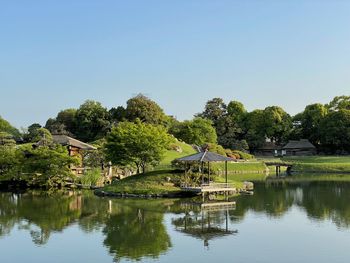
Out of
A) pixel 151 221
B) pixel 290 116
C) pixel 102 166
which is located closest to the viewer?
pixel 151 221

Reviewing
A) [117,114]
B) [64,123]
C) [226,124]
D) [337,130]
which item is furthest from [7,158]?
[337,130]

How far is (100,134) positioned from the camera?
70.6 m

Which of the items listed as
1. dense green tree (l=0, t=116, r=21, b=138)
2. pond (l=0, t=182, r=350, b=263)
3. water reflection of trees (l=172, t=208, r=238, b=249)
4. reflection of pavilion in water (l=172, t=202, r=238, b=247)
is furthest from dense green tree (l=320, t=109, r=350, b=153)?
water reflection of trees (l=172, t=208, r=238, b=249)

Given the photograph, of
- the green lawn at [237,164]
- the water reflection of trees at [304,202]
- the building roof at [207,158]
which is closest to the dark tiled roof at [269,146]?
the green lawn at [237,164]

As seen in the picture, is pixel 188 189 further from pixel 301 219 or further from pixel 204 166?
pixel 301 219

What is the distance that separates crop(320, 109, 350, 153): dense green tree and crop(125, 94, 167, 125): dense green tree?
2907 centimetres

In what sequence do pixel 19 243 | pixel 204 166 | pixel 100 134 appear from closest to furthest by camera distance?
1. pixel 19 243
2. pixel 204 166
3. pixel 100 134

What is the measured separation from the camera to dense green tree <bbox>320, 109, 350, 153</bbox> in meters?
78.2

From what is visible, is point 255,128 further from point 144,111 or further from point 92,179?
point 92,179

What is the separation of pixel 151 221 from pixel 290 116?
75270mm

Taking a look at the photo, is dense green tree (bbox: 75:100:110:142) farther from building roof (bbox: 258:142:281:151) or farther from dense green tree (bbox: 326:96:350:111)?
dense green tree (bbox: 326:96:350:111)

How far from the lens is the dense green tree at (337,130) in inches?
3078

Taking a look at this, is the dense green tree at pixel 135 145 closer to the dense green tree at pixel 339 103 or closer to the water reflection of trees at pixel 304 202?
the water reflection of trees at pixel 304 202

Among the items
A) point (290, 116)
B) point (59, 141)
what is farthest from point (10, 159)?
point (290, 116)
